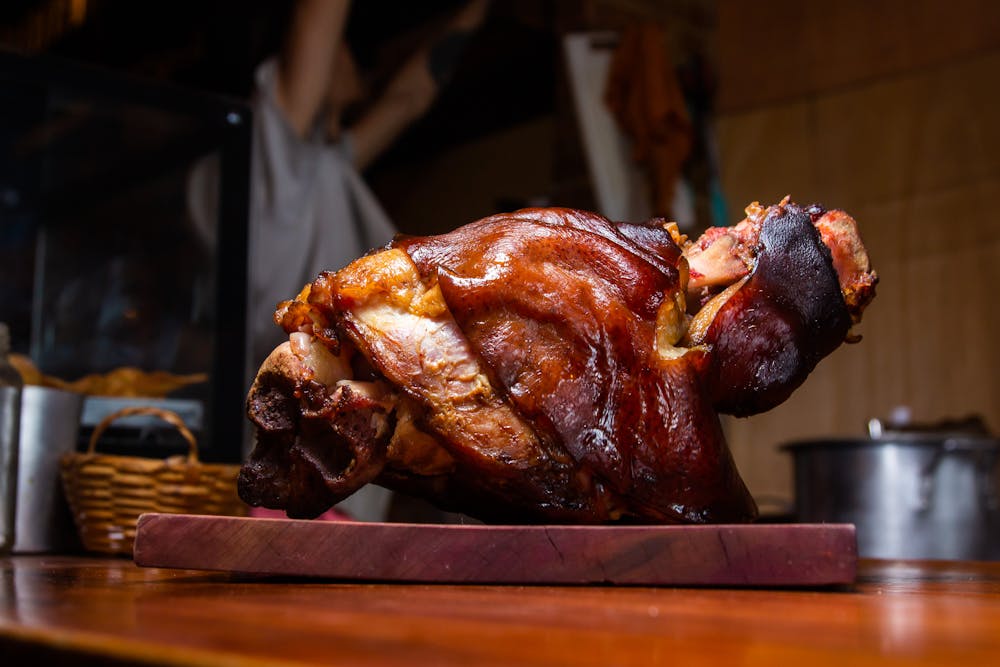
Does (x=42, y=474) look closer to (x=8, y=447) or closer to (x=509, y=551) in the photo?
(x=8, y=447)

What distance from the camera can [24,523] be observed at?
1589mm

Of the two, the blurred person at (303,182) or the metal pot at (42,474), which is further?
the blurred person at (303,182)

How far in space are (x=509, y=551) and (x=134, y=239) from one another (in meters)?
1.46

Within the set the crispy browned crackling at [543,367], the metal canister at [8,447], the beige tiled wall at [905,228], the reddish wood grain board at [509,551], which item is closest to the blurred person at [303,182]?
the metal canister at [8,447]

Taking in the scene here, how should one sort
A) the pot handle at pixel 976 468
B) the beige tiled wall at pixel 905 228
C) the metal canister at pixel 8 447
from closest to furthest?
the metal canister at pixel 8 447
the pot handle at pixel 976 468
the beige tiled wall at pixel 905 228

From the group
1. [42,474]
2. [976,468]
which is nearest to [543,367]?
[42,474]

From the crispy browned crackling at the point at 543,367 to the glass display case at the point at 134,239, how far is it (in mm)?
974

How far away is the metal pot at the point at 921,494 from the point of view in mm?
2426

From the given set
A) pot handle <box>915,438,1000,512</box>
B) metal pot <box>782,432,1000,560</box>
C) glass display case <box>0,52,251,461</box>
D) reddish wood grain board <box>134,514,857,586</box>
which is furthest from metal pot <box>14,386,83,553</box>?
pot handle <box>915,438,1000,512</box>

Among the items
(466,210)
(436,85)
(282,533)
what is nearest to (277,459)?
(282,533)

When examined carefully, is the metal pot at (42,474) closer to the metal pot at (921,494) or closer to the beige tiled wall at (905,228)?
the metal pot at (921,494)

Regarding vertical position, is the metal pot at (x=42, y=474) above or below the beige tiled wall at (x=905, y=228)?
below

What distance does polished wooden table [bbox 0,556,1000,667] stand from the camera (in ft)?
Result: 1.67

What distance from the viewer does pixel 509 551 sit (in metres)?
0.94
